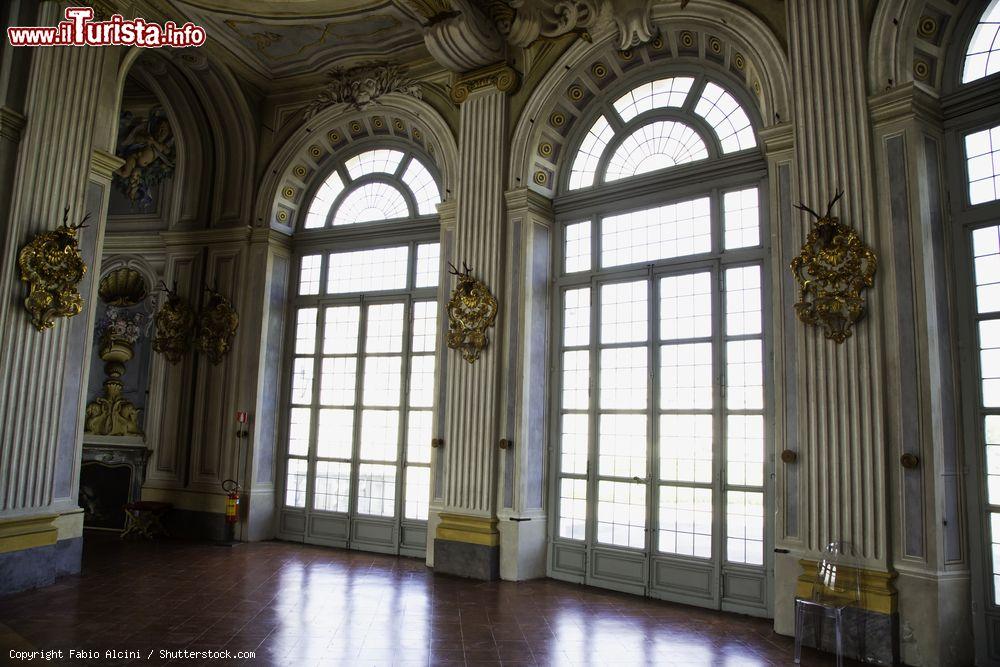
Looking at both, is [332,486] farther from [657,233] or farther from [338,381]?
[657,233]

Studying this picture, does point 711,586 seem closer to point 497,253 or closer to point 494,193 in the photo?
point 497,253

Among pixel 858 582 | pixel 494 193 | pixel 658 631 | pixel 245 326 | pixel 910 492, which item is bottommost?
pixel 658 631

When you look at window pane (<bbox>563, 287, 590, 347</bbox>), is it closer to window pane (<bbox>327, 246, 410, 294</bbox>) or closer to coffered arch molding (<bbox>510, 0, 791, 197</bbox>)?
coffered arch molding (<bbox>510, 0, 791, 197</bbox>)

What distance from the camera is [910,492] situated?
17.9 feet

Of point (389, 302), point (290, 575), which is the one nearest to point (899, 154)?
point (389, 302)

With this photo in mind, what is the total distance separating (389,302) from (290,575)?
3.76 metres

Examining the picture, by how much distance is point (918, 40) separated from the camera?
19.5 feet

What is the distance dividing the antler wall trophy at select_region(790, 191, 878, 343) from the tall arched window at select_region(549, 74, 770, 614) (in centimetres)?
93

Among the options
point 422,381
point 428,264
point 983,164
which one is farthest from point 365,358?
point 983,164

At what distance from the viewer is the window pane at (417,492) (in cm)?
920

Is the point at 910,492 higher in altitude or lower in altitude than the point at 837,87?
lower

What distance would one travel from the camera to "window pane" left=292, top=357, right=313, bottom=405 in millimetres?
10273

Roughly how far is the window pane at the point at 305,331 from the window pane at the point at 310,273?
0.30m

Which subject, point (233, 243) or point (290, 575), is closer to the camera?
point (290, 575)
